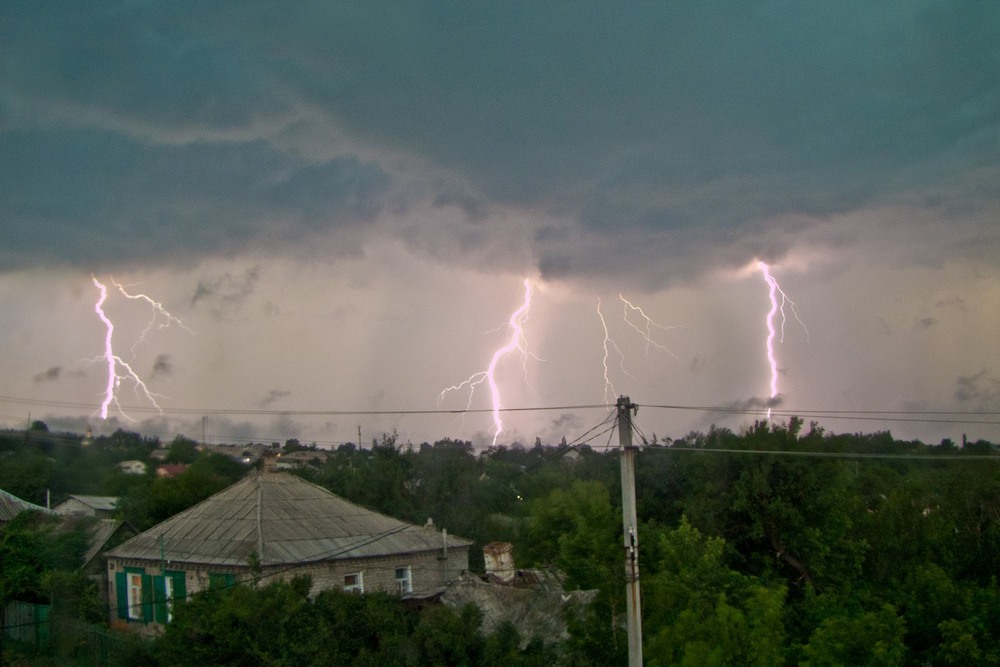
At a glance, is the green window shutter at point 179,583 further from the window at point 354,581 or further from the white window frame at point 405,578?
the white window frame at point 405,578

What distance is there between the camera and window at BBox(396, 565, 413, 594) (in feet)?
97.8

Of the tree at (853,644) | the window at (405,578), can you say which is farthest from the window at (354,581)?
the tree at (853,644)

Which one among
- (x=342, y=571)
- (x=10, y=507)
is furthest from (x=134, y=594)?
(x=10, y=507)

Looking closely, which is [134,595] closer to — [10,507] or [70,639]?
[70,639]

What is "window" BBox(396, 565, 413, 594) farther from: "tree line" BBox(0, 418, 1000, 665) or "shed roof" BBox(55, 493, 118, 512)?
"shed roof" BBox(55, 493, 118, 512)

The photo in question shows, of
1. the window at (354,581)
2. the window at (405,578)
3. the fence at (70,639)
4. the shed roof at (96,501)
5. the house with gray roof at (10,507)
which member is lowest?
the fence at (70,639)

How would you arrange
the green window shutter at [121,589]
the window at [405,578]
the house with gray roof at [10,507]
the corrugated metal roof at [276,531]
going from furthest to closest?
the house with gray roof at [10,507], the green window shutter at [121,589], the window at [405,578], the corrugated metal roof at [276,531]

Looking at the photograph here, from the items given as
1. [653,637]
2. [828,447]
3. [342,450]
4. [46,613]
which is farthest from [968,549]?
[342,450]

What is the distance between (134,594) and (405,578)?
10.7 metres

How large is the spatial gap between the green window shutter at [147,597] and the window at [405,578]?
344 inches

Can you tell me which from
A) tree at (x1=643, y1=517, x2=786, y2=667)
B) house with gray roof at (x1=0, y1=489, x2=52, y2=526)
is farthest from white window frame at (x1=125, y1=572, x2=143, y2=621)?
tree at (x1=643, y1=517, x2=786, y2=667)

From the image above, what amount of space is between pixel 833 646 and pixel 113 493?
38.0 metres

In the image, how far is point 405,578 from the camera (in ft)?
99.0

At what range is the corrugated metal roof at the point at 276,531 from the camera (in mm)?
27656
